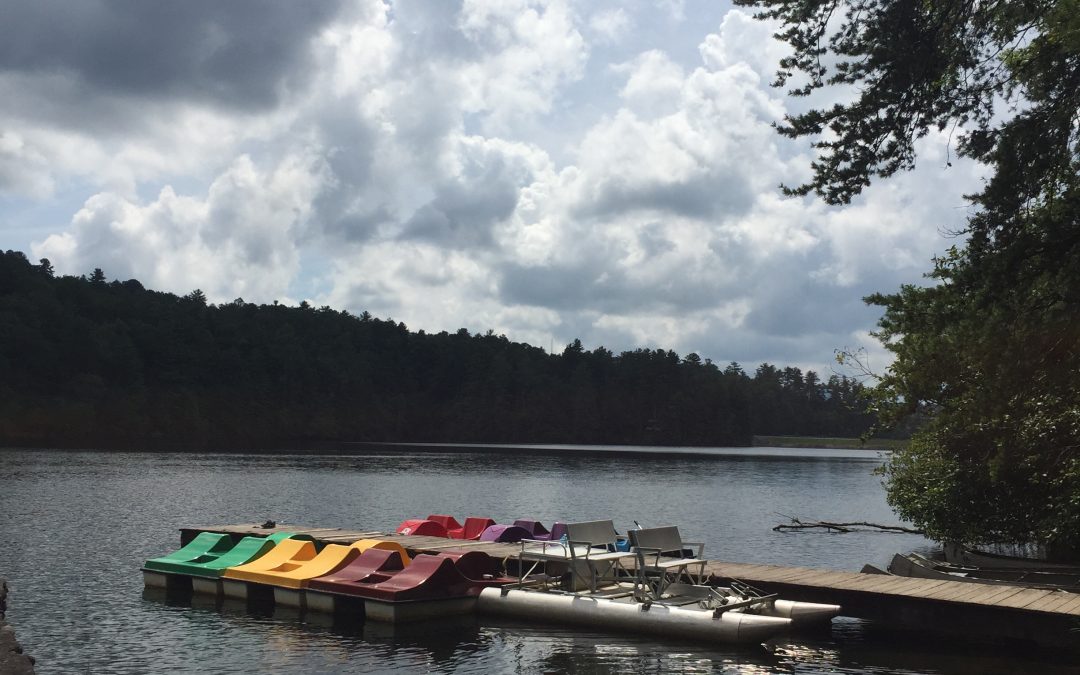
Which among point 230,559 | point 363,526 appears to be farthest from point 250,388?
point 230,559

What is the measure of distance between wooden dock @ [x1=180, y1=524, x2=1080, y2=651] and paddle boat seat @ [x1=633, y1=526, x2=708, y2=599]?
1128 millimetres

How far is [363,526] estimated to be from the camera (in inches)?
1716

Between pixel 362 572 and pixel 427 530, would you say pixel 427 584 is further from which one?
pixel 427 530

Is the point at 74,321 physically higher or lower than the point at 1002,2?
higher

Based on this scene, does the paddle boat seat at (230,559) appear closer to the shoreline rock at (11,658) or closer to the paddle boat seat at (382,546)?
the paddle boat seat at (382,546)

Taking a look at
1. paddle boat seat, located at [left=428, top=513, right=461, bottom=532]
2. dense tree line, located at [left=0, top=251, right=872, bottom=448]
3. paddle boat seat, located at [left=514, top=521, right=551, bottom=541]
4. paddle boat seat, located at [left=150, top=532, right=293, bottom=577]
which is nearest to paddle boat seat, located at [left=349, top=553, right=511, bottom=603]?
paddle boat seat, located at [left=150, top=532, right=293, bottom=577]

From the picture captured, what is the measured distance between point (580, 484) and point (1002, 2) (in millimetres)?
66931

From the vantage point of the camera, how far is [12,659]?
14055 mm

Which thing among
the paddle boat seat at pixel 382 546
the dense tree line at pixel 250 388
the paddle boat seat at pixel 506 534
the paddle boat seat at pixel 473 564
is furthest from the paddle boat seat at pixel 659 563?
the dense tree line at pixel 250 388

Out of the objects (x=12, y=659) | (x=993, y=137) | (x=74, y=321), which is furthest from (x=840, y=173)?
(x=74, y=321)

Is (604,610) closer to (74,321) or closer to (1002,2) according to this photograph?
(1002,2)

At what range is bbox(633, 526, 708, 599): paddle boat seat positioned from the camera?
757 inches

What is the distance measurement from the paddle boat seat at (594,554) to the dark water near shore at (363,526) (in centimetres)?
156

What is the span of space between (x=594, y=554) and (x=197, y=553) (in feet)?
35.8
